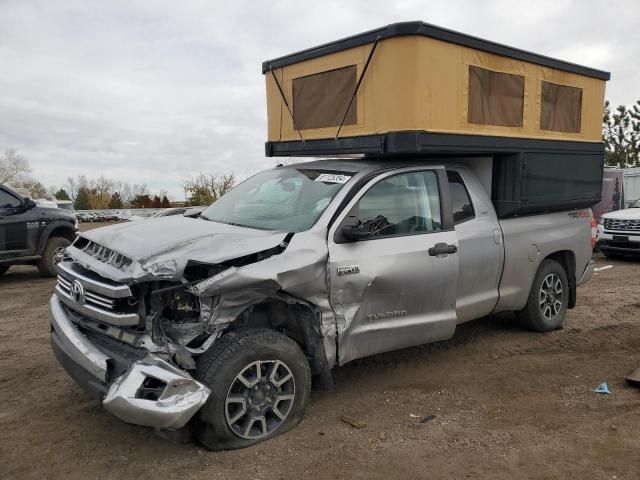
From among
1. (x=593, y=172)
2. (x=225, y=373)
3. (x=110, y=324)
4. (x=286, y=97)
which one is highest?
(x=286, y=97)

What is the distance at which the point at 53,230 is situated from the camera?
10102 mm

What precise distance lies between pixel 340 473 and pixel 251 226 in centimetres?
189

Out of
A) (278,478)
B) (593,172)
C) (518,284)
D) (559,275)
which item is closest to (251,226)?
(278,478)

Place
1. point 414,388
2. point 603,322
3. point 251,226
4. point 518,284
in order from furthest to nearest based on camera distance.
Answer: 1. point 603,322
2. point 518,284
3. point 414,388
4. point 251,226

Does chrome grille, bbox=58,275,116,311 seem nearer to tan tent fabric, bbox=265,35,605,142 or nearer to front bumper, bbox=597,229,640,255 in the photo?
tan tent fabric, bbox=265,35,605,142

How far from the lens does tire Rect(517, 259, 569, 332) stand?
585cm

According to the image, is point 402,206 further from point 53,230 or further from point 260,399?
point 53,230

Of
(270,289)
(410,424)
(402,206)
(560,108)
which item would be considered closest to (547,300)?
(560,108)

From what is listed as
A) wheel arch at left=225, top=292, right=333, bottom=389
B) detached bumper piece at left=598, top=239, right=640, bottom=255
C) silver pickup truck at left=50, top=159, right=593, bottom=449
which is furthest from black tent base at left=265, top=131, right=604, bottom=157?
detached bumper piece at left=598, top=239, right=640, bottom=255

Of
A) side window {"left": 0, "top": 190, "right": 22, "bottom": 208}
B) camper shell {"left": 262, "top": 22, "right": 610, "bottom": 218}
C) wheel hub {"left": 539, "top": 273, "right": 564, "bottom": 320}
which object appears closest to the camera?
camper shell {"left": 262, "top": 22, "right": 610, "bottom": 218}

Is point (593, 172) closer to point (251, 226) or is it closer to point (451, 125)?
point (451, 125)

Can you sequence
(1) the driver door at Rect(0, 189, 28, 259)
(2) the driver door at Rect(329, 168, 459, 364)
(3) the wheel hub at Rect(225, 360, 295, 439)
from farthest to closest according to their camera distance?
(1) the driver door at Rect(0, 189, 28, 259), (2) the driver door at Rect(329, 168, 459, 364), (3) the wheel hub at Rect(225, 360, 295, 439)

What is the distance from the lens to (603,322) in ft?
21.7

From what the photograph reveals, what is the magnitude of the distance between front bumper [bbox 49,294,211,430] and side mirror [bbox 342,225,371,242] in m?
1.41
